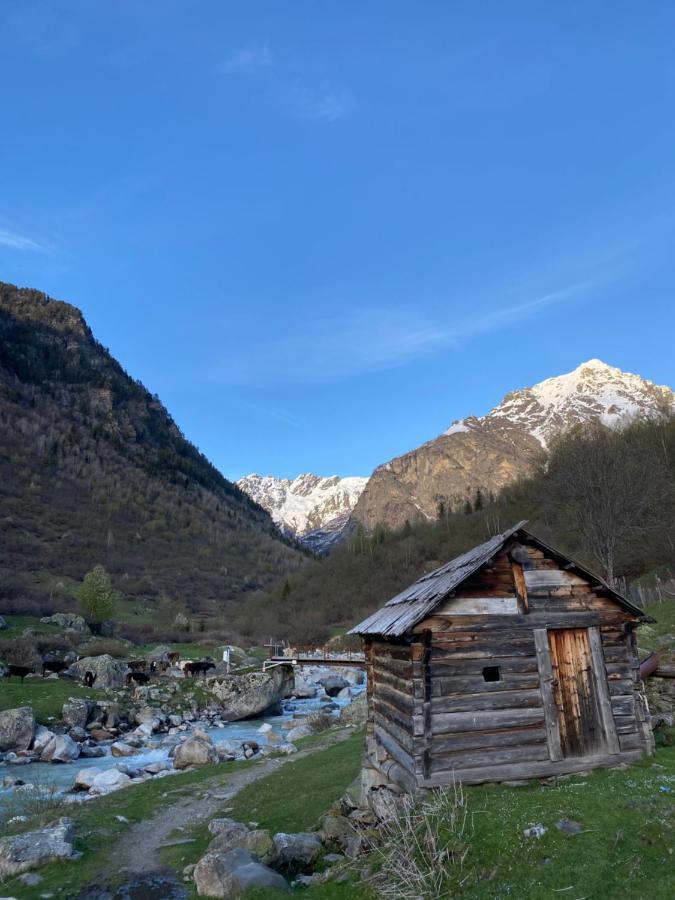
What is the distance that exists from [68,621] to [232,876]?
Result: 51.7 meters

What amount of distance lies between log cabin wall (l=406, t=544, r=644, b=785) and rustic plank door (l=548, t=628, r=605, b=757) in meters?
0.14

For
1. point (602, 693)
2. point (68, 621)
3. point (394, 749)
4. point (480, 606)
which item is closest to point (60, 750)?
point (394, 749)

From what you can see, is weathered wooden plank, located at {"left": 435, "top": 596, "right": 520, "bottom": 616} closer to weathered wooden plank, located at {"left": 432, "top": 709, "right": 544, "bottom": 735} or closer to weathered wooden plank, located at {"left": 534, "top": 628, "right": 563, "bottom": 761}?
weathered wooden plank, located at {"left": 534, "top": 628, "right": 563, "bottom": 761}

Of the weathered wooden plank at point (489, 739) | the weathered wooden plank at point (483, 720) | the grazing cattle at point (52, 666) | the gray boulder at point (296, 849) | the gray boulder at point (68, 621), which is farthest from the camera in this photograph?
the gray boulder at point (68, 621)

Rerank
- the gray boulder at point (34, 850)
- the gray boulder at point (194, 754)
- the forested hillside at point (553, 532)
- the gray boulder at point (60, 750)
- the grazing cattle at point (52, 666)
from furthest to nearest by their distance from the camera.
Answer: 1. the forested hillside at point (553, 532)
2. the grazing cattle at point (52, 666)
3. the gray boulder at point (60, 750)
4. the gray boulder at point (194, 754)
5. the gray boulder at point (34, 850)

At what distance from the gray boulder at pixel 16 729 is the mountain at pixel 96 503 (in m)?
35.1

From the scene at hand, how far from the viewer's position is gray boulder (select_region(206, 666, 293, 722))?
38.1 metres

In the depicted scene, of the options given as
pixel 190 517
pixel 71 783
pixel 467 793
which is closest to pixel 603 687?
pixel 467 793

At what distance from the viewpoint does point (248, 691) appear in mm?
39125

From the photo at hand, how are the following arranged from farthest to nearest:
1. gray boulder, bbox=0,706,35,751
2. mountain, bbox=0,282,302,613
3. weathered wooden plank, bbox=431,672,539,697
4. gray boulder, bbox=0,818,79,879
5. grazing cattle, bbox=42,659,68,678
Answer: mountain, bbox=0,282,302,613 → grazing cattle, bbox=42,659,68,678 → gray boulder, bbox=0,706,35,751 → weathered wooden plank, bbox=431,672,539,697 → gray boulder, bbox=0,818,79,879

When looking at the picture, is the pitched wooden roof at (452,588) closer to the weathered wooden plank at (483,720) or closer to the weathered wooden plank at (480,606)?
the weathered wooden plank at (480,606)

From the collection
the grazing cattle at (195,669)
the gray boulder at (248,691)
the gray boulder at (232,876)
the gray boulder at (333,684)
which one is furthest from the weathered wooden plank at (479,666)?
the gray boulder at (333,684)

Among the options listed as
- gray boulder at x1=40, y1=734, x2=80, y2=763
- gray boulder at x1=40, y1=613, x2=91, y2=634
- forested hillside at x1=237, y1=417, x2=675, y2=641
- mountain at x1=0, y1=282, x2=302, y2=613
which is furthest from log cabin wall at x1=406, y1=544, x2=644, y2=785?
mountain at x1=0, y1=282, x2=302, y2=613

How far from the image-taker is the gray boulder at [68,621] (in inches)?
2110
